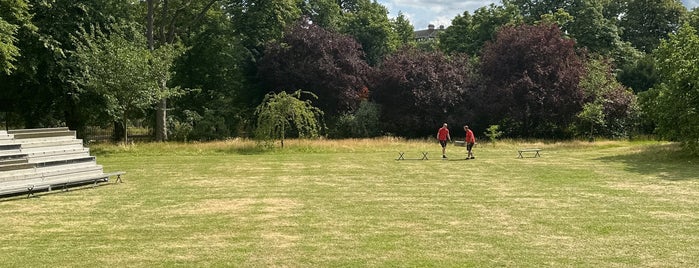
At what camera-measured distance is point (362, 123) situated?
36656mm

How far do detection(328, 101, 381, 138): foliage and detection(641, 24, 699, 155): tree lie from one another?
16900 millimetres

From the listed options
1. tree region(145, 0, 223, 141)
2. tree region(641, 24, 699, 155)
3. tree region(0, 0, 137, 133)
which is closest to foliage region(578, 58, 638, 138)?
tree region(641, 24, 699, 155)

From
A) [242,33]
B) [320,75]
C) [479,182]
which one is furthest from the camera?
[242,33]

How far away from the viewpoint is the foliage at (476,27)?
159 ft

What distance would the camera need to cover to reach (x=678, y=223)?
34.6 ft

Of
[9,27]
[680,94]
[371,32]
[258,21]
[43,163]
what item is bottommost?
[43,163]

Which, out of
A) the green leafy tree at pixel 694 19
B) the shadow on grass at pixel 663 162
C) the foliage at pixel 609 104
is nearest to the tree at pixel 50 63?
the shadow on grass at pixel 663 162

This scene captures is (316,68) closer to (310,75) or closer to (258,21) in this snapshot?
(310,75)

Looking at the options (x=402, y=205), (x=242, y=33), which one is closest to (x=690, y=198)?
(x=402, y=205)

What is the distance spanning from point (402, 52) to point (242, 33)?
1199 cm

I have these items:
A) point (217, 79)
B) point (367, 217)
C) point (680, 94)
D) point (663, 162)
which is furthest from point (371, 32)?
point (367, 217)

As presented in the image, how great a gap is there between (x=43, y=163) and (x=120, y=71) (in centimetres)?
1247

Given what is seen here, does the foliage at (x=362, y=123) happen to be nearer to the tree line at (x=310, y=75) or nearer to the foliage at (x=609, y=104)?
the tree line at (x=310, y=75)

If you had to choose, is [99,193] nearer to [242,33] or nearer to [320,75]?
[320,75]
